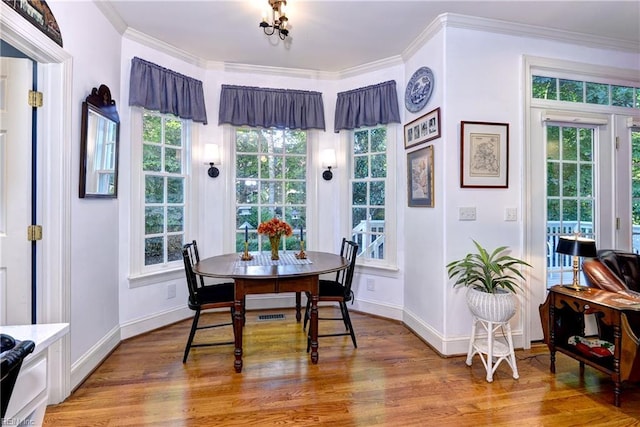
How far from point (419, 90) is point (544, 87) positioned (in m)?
1.08

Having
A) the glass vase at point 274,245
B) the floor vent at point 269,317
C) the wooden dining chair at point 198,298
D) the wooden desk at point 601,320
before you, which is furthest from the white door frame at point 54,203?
the wooden desk at point 601,320

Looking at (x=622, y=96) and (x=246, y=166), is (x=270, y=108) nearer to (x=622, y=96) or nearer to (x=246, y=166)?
(x=246, y=166)

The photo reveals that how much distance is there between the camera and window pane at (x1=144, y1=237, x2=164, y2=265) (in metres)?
3.12

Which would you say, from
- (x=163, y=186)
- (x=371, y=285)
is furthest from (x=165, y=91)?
(x=371, y=285)

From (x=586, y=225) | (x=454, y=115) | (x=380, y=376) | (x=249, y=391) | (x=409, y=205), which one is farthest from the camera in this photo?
(x=409, y=205)

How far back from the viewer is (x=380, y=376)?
2.32m

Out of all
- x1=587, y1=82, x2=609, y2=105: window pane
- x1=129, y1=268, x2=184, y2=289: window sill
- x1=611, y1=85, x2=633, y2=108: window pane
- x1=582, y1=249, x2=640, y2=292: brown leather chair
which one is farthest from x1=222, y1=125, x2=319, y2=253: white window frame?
x1=611, y1=85, x2=633, y2=108: window pane

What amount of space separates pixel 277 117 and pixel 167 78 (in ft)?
3.71

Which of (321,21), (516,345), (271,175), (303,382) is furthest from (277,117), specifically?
(516,345)

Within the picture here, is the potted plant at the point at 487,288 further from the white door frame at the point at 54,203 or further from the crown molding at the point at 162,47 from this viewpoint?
the crown molding at the point at 162,47

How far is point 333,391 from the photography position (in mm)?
2135

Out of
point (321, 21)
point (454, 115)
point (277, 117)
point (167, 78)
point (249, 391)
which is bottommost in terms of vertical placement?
point (249, 391)

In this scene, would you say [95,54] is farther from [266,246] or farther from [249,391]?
[249,391]

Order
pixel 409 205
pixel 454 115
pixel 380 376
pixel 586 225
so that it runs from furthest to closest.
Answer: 1. pixel 409 205
2. pixel 586 225
3. pixel 454 115
4. pixel 380 376
